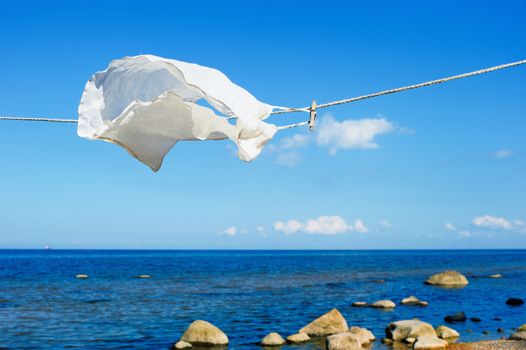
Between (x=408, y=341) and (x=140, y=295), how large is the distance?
2524cm

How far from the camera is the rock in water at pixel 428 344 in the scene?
1911 cm

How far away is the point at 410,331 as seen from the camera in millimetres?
20953

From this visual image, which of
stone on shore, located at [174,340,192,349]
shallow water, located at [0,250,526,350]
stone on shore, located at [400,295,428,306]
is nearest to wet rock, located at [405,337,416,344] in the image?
shallow water, located at [0,250,526,350]

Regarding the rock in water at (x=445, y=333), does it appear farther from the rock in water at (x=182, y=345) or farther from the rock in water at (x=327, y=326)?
the rock in water at (x=182, y=345)

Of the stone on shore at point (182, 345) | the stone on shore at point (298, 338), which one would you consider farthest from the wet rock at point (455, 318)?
the stone on shore at point (182, 345)

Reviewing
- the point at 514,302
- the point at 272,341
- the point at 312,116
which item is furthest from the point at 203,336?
the point at 514,302

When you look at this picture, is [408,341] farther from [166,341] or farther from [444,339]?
[166,341]

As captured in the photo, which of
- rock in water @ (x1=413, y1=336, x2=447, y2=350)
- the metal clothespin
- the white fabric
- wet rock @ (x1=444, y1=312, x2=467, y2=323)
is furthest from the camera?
wet rock @ (x1=444, y1=312, x2=467, y2=323)

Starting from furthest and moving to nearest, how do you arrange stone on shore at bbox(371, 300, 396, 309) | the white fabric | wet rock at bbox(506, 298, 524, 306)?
wet rock at bbox(506, 298, 524, 306) < stone on shore at bbox(371, 300, 396, 309) < the white fabric

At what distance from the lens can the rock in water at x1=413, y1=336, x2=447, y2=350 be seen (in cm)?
1911

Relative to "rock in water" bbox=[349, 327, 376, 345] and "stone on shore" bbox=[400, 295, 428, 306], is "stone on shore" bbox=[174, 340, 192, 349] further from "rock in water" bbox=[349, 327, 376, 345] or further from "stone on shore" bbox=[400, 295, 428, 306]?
"stone on shore" bbox=[400, 295, 428, 306]

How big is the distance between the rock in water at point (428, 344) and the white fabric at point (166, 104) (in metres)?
16.6

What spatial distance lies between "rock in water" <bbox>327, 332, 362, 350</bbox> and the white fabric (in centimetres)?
1560

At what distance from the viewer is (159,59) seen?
4.52 m
